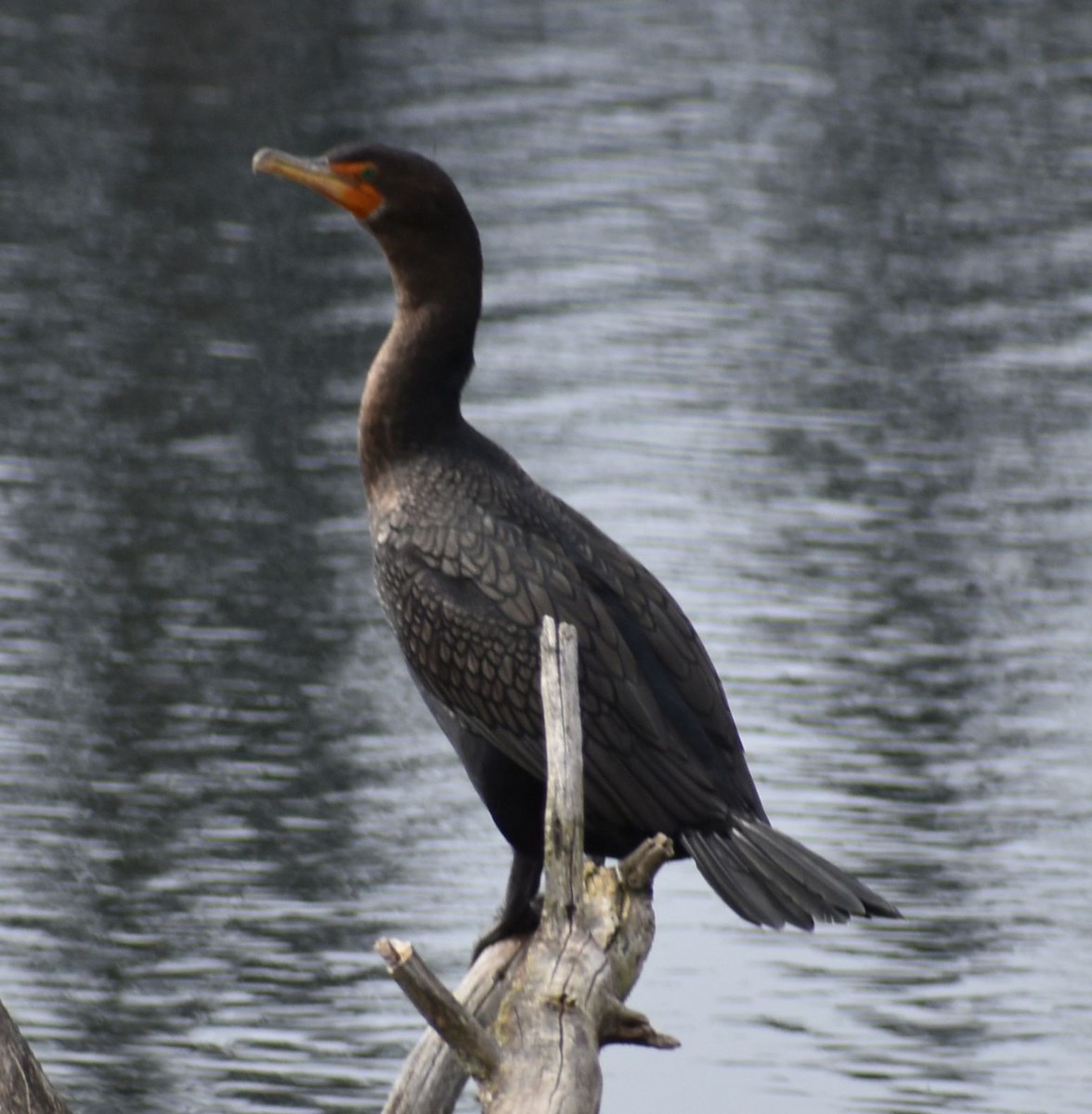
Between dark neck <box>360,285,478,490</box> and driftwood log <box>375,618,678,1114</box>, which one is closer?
driftwood log <box>375,618,678,1114</box>

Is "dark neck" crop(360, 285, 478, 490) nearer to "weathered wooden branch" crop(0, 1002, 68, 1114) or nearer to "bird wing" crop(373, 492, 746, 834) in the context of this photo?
"bird wing" crop(373, 492, 746, 834)

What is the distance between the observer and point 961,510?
15.6 m

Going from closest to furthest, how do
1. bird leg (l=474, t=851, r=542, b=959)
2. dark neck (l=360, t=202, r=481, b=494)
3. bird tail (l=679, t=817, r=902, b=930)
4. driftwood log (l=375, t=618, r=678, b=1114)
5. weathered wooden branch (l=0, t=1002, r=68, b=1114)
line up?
driftwood log (l=375, t=618, r=678, b=1114)
weathered wooden branch (l=0, t=1002, r=68, b=1114)
bird tail (l=679, t=817, r=902, b=930)
bird leg (l=474, t=851, r=542, b=959)
dark neck (l=360, t=202, r=481, b=494)

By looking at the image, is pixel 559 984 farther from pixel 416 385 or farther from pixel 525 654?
pixel 416 385

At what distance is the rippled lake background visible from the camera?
9.98m

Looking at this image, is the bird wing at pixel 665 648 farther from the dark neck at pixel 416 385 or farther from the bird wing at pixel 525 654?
the dark neck at pixel 416 385

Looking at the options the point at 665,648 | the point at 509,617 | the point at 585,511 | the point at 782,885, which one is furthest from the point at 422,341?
the point at 585,511

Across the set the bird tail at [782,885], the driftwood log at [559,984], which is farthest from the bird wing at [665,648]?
the driftwood log at [559,984]

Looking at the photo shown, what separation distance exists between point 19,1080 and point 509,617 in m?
1.47

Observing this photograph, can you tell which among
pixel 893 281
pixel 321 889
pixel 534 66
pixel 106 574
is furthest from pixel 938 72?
pixel 321 889

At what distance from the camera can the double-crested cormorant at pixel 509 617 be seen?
564cm

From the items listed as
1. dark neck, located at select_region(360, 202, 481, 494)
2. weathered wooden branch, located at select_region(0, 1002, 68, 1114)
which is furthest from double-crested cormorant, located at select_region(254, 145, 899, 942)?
weathered wooden branch, located at select_region(0, 1002, 68, 1114)

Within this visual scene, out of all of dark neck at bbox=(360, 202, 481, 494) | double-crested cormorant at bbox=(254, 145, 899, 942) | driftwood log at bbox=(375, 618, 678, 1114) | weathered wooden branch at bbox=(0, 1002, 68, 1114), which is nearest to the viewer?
driftwood log at bbox=(375, 618, 678, 1114)

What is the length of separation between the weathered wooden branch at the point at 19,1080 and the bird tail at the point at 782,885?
1372 millimetres
